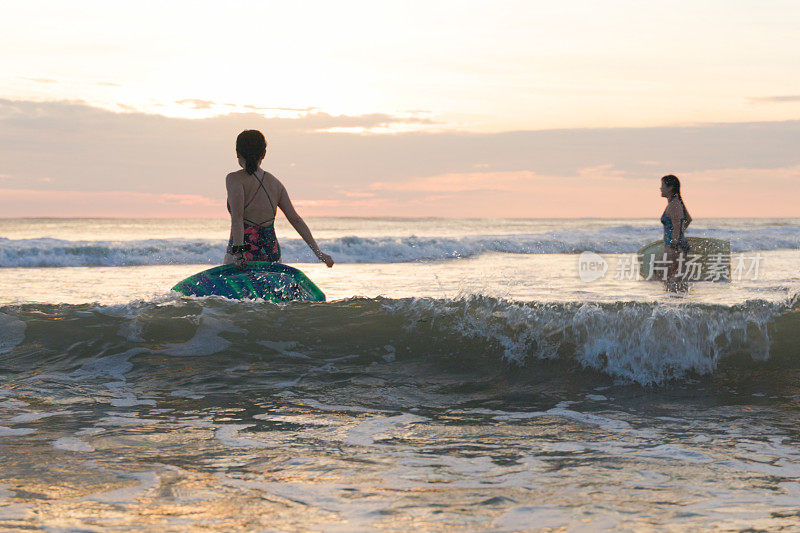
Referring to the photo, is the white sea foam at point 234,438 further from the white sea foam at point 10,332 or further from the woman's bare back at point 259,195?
the white sea foam at point 10,332

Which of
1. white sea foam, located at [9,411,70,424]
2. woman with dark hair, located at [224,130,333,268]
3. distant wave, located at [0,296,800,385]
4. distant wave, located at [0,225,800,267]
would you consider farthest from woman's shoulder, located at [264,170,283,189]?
distant wave, located at [0,225,800,267]

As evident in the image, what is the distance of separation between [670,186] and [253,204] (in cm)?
640

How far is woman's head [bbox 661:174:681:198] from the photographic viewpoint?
1034cm

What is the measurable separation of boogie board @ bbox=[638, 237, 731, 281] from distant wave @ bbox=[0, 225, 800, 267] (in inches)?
585

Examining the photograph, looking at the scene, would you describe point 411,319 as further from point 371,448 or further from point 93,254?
point 93,254

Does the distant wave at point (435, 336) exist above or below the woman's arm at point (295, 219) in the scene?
below

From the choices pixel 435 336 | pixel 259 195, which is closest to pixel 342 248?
pixel 435 336

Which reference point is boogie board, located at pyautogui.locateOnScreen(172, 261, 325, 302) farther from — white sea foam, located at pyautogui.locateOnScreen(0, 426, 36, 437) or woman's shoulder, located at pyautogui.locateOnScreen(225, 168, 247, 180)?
white sea foam, located at pyautogui.locateOnScreen(0, 426, 36, 437)

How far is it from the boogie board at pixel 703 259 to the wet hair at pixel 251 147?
809 centimetres

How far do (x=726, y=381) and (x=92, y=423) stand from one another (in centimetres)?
465

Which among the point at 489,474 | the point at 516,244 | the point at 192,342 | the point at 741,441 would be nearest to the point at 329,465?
the point at 489,474

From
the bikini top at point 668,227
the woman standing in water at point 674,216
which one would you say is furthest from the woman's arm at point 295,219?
the bikini top at point 668,227

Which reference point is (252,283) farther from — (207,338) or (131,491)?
(131,491)

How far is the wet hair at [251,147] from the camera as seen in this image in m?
6.12
